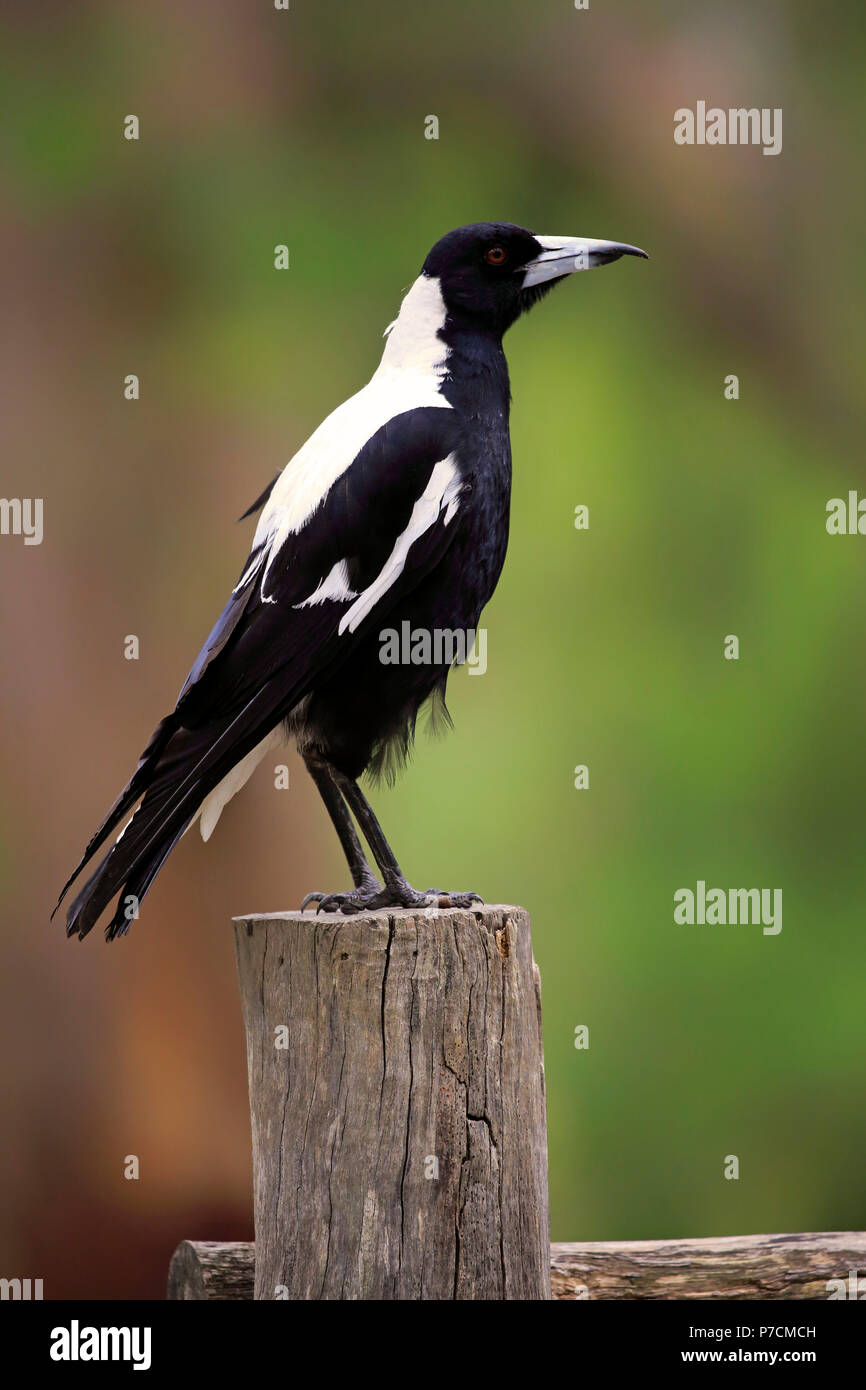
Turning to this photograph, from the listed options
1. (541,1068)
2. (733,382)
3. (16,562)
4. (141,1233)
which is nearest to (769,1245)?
(541,1068)

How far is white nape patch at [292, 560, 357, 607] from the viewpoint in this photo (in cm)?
201

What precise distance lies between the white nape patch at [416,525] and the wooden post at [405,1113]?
0.42 metres

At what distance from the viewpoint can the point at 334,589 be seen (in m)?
2.02

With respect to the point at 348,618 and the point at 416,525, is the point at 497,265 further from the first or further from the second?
the point at 348,618

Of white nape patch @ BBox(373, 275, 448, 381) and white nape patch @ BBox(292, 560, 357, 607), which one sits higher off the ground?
white nape patch @ BBox(373, 275, 448, 381)

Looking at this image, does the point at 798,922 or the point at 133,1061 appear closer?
the point at 133,1061

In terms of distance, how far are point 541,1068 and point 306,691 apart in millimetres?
580

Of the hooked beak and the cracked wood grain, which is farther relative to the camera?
the hooked beak

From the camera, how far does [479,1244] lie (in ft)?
5.67

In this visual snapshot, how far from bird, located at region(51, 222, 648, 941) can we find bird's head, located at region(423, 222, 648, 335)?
58mm

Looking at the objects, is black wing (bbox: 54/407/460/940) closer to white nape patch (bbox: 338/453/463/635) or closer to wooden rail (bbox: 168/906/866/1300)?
white nape patch (bbox: 338/453/463/635)

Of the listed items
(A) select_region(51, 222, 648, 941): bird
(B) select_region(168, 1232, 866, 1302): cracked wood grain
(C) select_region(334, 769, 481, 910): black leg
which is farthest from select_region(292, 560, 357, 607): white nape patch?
(B) select_region(168, 1232, 866, 1302): cracked wood grain

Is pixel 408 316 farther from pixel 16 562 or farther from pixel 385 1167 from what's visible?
pixel 16 562

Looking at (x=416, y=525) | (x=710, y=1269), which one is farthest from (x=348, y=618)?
(x=710, y=1269)
